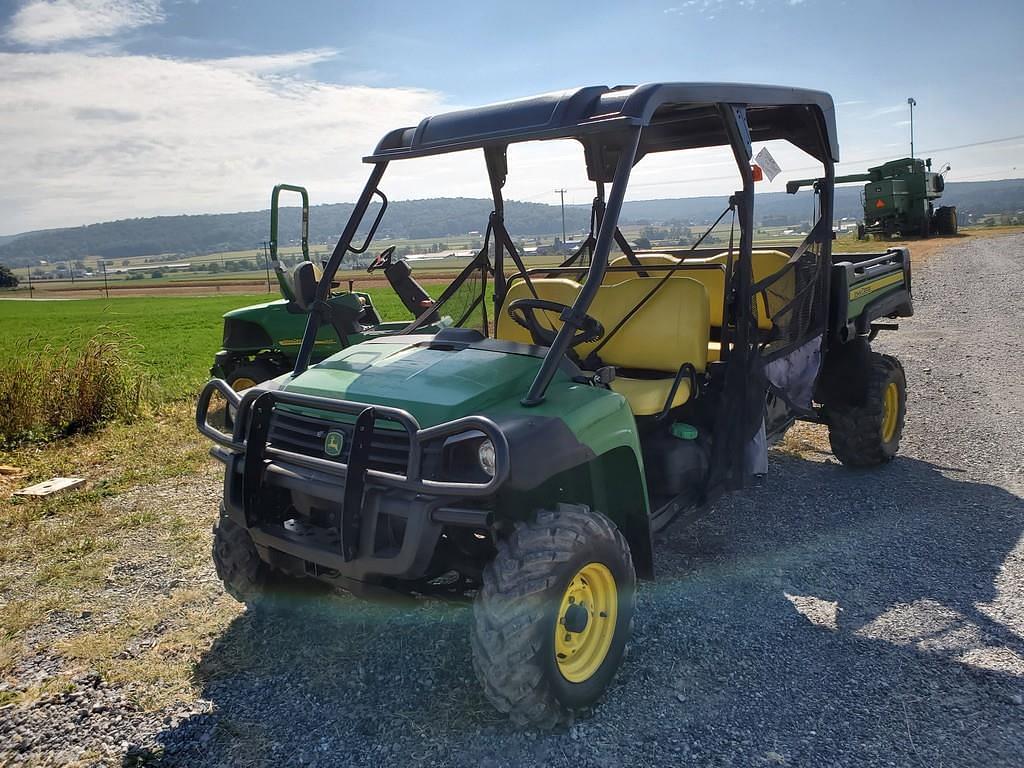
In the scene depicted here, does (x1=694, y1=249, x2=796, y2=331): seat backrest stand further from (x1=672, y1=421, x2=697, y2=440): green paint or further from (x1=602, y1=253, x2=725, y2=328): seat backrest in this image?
(x1=672, y1=421, x2=697, y2=440): green paint

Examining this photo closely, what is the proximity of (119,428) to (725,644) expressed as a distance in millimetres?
6077

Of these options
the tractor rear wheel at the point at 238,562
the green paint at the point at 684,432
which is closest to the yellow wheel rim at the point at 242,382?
the tractor rear wheel at the point at 238,562

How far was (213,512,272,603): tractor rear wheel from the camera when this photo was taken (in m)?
3.38

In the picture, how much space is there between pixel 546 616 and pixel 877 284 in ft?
13.2

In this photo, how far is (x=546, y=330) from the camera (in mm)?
3572

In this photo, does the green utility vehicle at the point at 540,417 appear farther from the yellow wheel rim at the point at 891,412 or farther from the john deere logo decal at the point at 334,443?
the yellow wheel rim at the point at 891,412

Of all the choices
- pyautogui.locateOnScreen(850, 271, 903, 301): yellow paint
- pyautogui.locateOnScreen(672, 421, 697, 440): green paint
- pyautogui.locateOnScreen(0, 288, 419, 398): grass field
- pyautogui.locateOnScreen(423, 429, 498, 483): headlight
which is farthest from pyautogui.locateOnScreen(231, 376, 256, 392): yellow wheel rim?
pyautogui.locateOnScreen(423, 429, 498, 483): headlight

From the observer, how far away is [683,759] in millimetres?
2615

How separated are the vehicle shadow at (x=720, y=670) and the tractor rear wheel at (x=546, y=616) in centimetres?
16

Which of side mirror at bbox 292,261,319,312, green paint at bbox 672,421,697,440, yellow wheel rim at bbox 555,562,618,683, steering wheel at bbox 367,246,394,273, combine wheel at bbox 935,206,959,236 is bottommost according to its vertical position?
yellow wheel rim at bbox 555,562,618,683

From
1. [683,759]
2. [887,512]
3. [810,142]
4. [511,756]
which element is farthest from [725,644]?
[810,142]

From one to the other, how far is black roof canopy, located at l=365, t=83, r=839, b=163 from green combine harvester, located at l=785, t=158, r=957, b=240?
2641cm

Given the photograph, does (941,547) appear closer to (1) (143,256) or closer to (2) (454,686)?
(2) (454,686)

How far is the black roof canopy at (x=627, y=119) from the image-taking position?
117 inches
